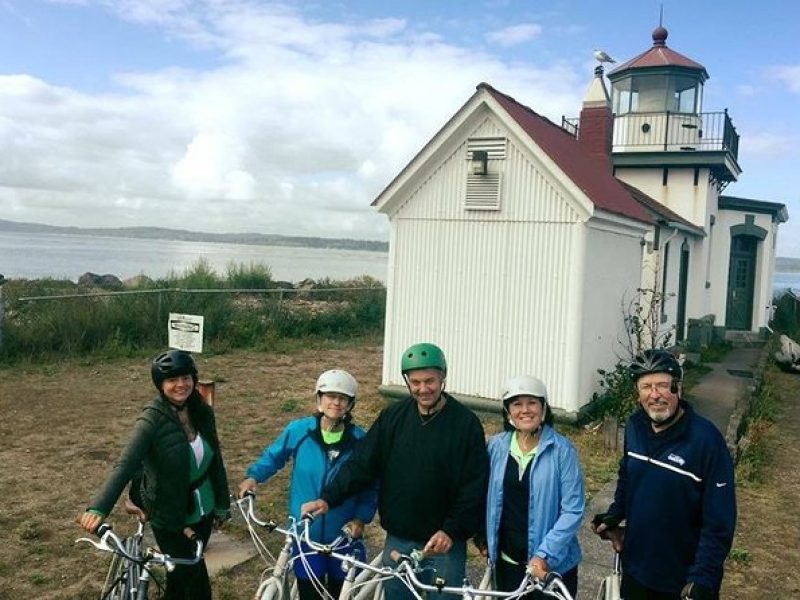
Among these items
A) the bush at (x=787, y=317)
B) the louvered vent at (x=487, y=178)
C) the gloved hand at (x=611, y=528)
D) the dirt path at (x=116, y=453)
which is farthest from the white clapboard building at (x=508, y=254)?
the bush at (x=787, y=317)

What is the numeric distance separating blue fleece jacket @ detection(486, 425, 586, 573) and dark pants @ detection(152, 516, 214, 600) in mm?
1535

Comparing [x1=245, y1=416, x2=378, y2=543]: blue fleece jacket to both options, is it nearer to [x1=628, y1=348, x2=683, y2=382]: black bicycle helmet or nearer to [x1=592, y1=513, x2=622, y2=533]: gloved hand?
[x1=592, y1=513, x2=622, y2=533]: gloved hand

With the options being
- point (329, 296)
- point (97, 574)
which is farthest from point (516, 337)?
point (329, 296)

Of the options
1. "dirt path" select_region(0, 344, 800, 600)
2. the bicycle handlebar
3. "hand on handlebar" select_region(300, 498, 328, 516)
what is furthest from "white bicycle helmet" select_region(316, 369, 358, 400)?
"dirt path" select_region(0, 344, 800, 600)

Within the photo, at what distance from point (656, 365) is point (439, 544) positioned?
1277 millimetres

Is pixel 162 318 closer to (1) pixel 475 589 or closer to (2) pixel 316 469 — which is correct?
(2) pixel 316 469

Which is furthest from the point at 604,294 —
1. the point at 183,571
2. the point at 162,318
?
the point at 162,318

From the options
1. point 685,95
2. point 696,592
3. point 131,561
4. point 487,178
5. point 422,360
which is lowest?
point 131,561

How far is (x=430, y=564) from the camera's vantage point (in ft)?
11.0

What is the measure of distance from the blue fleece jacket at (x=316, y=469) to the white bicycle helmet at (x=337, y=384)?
0.71 ft

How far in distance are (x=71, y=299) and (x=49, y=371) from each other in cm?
233

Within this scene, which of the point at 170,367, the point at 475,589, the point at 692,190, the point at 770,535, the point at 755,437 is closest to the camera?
the point at 475,589

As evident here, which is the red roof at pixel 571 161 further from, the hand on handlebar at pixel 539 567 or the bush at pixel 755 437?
the hand on handlebar at pixel 539 567

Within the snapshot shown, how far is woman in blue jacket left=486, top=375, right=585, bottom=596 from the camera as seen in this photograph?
3.25m
